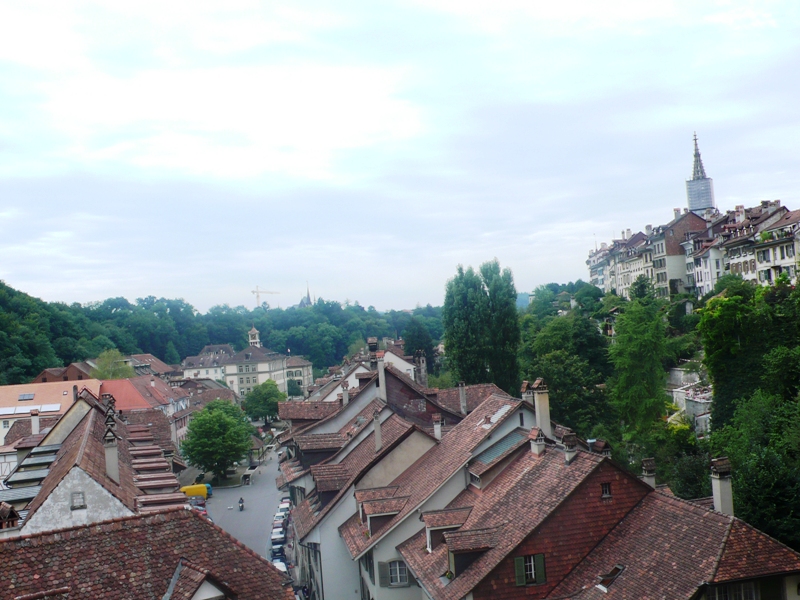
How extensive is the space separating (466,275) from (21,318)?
306ft

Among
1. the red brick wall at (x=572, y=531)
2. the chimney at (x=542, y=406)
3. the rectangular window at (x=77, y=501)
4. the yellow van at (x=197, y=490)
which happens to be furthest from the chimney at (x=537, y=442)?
the yellow van at (x=197, y=490)

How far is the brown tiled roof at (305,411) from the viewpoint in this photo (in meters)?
44.6

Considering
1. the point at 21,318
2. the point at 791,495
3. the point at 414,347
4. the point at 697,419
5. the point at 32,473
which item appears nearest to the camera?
the point at 791,495

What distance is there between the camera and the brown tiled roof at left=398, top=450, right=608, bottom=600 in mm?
22141

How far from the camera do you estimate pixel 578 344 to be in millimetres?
65375

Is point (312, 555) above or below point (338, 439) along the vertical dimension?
below

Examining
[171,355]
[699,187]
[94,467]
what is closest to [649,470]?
[94,467]

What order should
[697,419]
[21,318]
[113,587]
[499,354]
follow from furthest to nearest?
[21,318] → [499,354] → [697,419] → [113,587]

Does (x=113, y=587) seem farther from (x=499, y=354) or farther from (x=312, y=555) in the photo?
(x=499, y=354)

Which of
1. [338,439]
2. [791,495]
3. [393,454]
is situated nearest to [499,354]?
[338,439]

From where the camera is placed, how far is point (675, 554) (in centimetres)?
→ 1911

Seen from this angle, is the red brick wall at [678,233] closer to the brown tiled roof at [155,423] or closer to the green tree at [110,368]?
the brown tiled roof at [155,423]

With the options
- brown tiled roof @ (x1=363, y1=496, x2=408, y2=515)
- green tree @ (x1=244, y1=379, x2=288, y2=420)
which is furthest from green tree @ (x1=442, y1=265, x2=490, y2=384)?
green tree @ (x1=244, y1=379, x2=288, y2=420)

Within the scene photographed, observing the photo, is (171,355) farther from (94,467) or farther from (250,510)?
(94,467)
